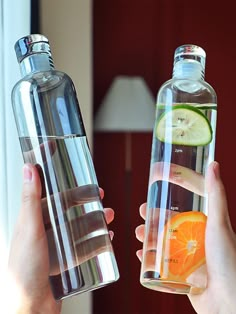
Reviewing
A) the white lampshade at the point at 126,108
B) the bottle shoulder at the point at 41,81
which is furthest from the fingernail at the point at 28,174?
the white lampshade at the point at 126,108

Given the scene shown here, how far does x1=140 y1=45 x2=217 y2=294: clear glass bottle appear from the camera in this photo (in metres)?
0.85

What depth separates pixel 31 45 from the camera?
32.6 inches

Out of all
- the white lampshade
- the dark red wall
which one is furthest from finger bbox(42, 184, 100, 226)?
the dark red wall

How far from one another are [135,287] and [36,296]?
4.95ft

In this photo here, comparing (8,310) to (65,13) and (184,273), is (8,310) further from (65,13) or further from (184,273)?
(65,13)

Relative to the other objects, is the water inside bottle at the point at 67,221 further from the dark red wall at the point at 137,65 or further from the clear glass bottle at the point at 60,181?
the dark red wall at the point at 137,65

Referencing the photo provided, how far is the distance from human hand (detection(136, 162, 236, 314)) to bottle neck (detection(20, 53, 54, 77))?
308mm

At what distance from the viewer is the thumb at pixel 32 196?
818 millimetres

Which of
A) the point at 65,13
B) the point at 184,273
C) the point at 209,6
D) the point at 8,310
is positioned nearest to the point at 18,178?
the point at 8,310

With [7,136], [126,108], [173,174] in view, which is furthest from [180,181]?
[126,108]

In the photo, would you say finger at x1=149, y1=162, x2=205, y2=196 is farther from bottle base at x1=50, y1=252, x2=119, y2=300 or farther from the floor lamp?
the floor lamp

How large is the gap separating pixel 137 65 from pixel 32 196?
62.4 inches

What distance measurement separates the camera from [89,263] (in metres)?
0.83

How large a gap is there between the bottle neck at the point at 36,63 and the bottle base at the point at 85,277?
308mm
